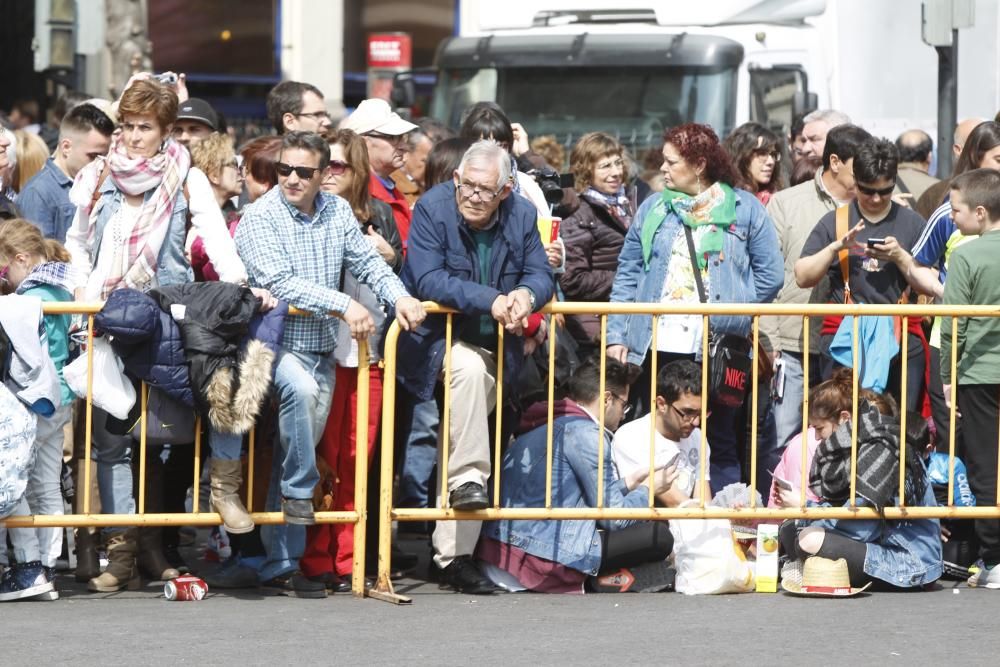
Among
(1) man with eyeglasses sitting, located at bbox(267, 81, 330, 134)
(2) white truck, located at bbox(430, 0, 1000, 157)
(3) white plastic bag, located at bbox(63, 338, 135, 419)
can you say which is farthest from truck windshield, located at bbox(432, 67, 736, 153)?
(3) white plastic bag, located at bbox(63, 338, 135, 419)

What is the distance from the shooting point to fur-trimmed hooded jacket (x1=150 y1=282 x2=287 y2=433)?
7406mm

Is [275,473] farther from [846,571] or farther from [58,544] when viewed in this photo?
[846,571]

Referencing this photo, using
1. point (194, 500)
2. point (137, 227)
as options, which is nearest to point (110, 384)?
point (194, 500)

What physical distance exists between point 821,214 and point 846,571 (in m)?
2.37

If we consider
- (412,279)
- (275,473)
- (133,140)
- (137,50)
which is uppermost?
(137,50)

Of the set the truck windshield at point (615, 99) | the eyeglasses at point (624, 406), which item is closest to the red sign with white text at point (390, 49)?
the truck windshield at point (615, 99)

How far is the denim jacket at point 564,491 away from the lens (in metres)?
7.93

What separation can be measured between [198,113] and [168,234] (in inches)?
77.9

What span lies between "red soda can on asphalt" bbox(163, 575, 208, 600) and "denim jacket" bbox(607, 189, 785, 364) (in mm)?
2276

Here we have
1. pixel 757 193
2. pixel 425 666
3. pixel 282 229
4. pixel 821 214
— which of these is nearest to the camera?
pixel 425 666

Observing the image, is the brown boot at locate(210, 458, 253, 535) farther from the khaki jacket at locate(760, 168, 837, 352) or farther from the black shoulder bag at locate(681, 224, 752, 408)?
the khaki jacket at locate(760, 168, 837, 352)

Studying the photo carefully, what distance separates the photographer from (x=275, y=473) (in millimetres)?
7902

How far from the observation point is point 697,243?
8.70m

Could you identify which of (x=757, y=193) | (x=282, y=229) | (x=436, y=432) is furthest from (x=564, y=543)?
(x=757, y=193)
